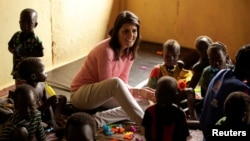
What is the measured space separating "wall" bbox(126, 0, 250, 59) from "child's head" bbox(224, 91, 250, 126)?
3.14 metres

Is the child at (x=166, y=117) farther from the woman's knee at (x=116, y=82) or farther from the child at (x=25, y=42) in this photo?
the child at (x=25, y=42)

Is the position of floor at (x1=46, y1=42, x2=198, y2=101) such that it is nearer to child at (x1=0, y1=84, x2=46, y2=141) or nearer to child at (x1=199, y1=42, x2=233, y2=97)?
child at (x1=199, y1=42, x2=233, y2=97)

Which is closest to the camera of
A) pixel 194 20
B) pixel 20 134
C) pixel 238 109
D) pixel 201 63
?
pixel 238 109

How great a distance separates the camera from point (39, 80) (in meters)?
3.18

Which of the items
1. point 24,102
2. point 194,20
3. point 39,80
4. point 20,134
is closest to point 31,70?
point 39,80

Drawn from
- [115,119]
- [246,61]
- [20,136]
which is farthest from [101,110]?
[246,61]

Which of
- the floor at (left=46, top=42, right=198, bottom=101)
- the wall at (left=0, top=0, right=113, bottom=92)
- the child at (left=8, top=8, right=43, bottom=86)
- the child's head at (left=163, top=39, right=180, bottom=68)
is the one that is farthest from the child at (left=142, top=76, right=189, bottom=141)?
the wall at (left=0, top=0, right=113, bottom=92)

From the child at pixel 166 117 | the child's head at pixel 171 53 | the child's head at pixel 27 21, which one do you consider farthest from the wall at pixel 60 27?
the child at pixel 166 117

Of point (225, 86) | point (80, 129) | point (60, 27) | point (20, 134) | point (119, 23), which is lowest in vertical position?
point (20, 134)

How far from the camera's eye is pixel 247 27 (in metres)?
5.29

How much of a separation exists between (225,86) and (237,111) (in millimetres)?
300

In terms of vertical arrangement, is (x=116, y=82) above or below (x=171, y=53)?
below

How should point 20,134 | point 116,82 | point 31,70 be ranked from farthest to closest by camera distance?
point 116,82
point 31,70
point 20,134

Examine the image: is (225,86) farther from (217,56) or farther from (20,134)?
(20,134)
